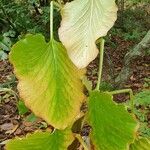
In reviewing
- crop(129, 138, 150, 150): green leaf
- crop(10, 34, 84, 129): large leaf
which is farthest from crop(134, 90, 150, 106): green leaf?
crop(10, 34, 84, 129): large leaf

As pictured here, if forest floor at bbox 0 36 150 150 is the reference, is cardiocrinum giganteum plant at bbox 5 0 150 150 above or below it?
above

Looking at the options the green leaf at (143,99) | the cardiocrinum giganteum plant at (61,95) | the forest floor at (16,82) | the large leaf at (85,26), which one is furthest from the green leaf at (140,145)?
the green leaf at (143,99)

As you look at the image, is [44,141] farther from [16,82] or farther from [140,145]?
[16,82]

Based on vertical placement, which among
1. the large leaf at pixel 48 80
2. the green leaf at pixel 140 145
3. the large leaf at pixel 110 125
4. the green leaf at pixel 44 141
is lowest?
the green leaf at pixel 140 145

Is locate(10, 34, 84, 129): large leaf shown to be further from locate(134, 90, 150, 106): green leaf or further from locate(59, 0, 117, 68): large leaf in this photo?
locate(134, 90, 150, 106): green leaf

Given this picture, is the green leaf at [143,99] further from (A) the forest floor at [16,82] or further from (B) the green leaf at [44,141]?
(B) the green leaf at [44,141]

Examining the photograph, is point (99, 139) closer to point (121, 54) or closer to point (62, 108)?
point (62, 108)
